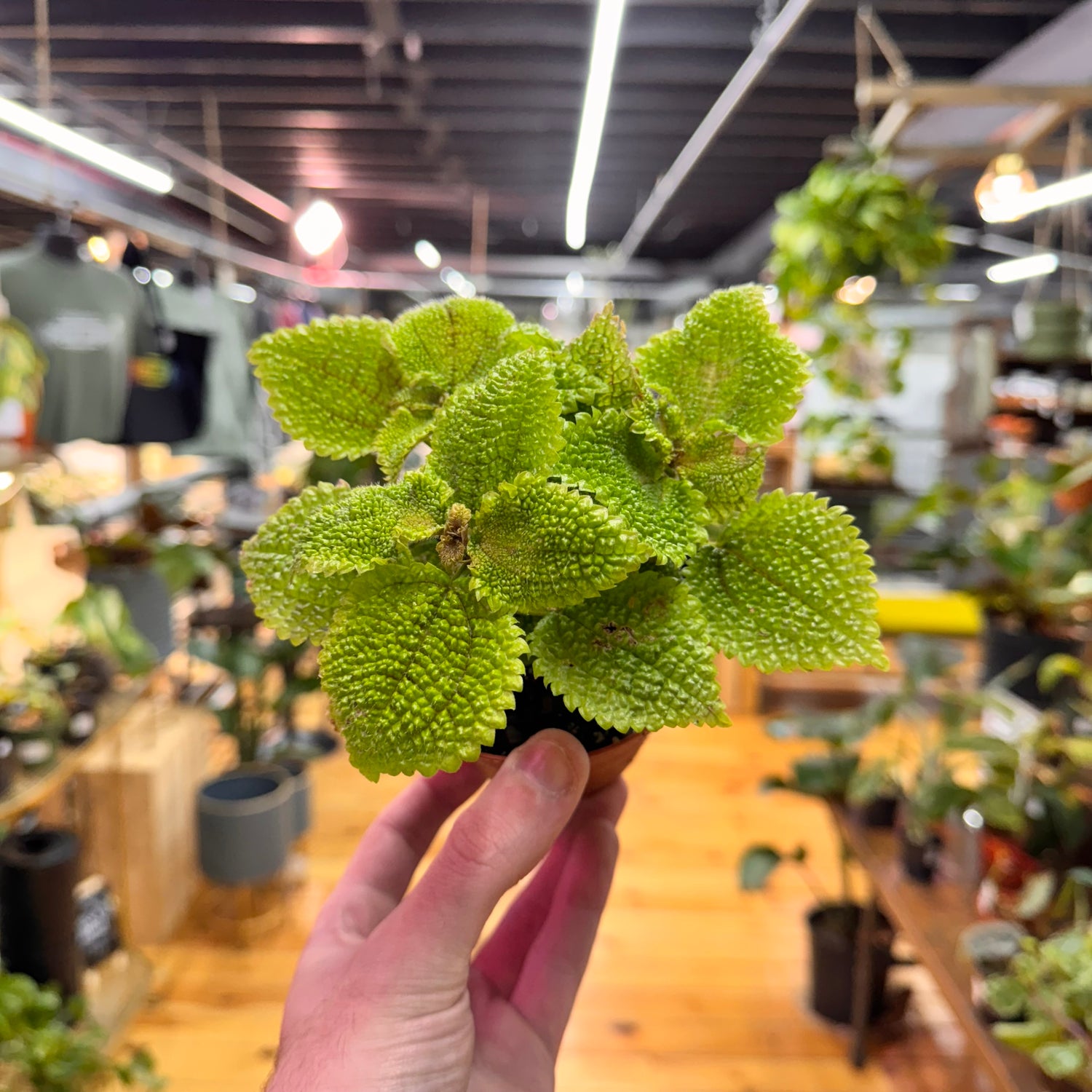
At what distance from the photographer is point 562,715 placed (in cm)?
73

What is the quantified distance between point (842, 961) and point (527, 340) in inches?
Answer: 80.4

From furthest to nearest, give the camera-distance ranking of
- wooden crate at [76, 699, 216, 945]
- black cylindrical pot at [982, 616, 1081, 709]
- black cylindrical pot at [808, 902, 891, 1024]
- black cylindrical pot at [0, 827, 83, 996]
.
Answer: wooden crate at [76, 699, 216, 945] < black cylindrical pot at [982, 616, 1081, 709] < black cylindrical pot at [808, 902, 891, 1024] < black cylindrical pot at [0, 827, 83, 996]

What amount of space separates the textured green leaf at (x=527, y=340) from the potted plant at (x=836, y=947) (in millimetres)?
1727

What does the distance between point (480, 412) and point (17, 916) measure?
184cm

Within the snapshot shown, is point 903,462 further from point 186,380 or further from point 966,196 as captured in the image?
point 186,380

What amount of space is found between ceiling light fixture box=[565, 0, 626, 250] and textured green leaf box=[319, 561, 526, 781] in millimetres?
2302

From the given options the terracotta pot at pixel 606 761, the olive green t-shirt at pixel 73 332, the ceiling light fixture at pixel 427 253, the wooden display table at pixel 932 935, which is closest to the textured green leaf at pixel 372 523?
the terracotta pot at pixel 606 761

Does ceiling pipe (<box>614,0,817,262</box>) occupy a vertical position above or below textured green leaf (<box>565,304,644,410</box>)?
above

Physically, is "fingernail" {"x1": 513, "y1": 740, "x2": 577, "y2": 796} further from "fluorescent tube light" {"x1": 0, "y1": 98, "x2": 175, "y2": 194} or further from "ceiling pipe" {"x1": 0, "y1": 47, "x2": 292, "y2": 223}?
"ceiling pipe" {"x1": 0, "y1": 47, "x2": 292, "y2": 223}

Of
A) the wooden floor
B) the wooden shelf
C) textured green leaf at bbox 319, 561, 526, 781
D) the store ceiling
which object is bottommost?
the wooden floor

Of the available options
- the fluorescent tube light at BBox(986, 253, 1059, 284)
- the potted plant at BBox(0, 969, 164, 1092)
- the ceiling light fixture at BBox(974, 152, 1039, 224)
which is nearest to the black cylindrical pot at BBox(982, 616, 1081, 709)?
the ceiling light fixture at BBox(974, 152, 1039, 224)

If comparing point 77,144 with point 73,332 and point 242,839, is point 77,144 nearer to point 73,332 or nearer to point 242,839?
point 73,332

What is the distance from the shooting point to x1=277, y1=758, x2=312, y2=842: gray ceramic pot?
2918 millimetres

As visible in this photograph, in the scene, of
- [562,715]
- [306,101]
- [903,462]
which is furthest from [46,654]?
[903,462]
